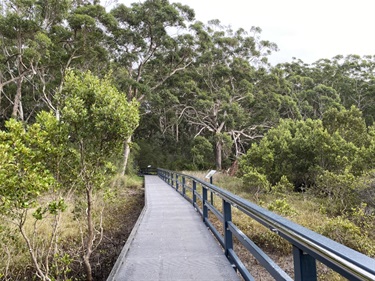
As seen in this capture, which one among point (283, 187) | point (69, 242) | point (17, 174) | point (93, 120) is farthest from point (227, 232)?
point (283, 187)

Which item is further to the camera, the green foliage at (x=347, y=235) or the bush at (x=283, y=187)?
the bush at (x=283, y=187)

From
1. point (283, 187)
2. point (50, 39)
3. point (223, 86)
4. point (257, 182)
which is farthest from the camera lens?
point (223, 86)

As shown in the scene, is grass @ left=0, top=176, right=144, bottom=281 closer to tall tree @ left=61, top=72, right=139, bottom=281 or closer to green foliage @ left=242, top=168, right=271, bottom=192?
tall tree @ left=61, top=72, right=139, bottom=281

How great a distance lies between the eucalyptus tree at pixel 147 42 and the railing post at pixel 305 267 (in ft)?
65.3

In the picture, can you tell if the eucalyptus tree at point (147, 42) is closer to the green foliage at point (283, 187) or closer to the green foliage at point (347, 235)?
the green foliage at point (283, 187)

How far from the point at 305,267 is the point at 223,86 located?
92.6ft

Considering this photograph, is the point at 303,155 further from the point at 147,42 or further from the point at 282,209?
the point at 147,42

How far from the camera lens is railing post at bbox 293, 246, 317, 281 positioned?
6.26ft

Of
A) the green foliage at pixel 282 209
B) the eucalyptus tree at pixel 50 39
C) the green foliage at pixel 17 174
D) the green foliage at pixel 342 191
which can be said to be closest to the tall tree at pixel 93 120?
the green foliage at pixel 17 174

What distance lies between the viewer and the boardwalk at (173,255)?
358 centimetres

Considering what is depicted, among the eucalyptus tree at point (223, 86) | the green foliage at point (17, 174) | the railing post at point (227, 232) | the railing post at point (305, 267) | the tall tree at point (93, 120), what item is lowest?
the railing post at point (227, 232)

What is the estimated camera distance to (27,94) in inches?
979

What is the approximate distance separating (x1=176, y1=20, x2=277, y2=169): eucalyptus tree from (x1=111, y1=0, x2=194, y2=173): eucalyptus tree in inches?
92.4

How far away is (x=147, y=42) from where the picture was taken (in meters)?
23.0
